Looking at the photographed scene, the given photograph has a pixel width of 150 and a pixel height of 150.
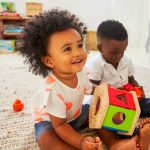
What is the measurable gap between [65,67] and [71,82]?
2.8 inches

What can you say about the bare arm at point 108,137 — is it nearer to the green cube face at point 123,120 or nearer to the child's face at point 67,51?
the green cube face at point 123,120

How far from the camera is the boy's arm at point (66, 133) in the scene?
2.31ft

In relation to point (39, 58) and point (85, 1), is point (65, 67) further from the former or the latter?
point (85, 1)

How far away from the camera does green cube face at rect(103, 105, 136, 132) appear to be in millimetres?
745

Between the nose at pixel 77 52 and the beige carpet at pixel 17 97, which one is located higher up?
the nose at pixel 77 52

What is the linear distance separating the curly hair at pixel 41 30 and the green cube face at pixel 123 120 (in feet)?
0.80

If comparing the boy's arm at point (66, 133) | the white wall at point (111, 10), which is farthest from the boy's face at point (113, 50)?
the white wall at point (111, 10)

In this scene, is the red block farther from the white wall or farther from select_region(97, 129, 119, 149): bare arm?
the white wall

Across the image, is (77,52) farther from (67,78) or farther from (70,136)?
(70,136)

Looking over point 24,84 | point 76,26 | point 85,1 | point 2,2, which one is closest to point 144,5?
point 85,1

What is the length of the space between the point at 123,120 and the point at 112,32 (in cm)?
41

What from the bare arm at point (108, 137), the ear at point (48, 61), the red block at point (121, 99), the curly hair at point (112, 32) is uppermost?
the curly hair at point (112, 32)

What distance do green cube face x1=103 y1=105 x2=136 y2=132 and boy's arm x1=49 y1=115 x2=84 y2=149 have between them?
0.31ft

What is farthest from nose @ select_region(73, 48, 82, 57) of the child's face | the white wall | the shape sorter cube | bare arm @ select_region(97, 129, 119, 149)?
the white wall
